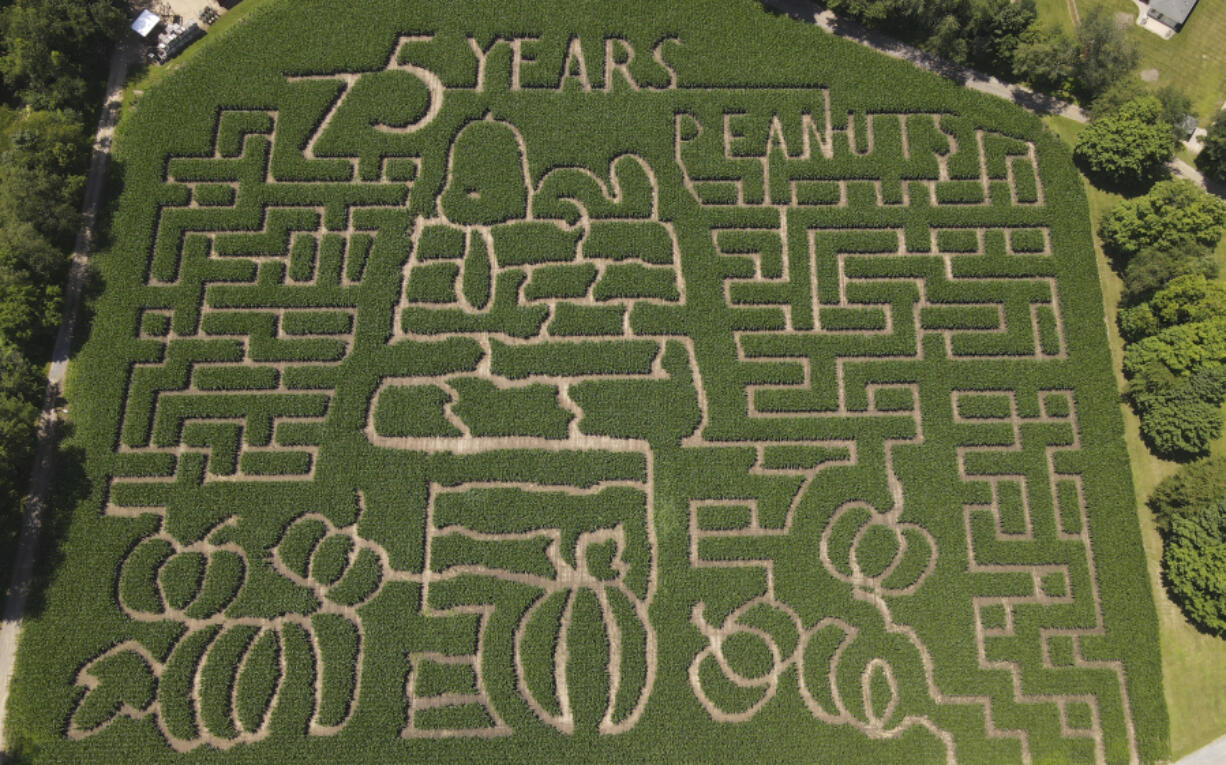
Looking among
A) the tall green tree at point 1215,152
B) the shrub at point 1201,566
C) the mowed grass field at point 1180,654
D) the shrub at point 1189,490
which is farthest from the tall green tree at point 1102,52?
the shrub at point 1201,566

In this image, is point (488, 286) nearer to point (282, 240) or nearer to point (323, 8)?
point (282, 240)

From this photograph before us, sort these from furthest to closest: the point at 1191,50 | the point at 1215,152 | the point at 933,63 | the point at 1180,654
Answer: the point at 1191,50 → the point at 933,63 → the point at 1215,152 → the point at 1180,654

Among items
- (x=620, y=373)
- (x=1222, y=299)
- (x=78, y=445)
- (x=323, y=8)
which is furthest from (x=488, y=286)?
(x=1222, y=299)

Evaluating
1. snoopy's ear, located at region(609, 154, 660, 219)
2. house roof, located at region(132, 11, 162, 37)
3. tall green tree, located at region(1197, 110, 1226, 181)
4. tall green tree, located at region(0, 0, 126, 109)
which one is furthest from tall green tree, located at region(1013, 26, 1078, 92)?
tall green tree, located at region(0, 0, 126, 109)

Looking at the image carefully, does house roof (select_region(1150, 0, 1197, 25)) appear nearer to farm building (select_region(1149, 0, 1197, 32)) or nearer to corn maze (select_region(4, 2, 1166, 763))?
farm building (select_region(1149, 0, 1197, 32))

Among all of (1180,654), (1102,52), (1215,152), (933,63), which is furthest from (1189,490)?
(933,63)

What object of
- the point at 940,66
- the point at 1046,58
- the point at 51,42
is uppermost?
the point at 1046,58

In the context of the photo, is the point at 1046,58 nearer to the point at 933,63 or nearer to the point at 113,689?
the point at 933,63
